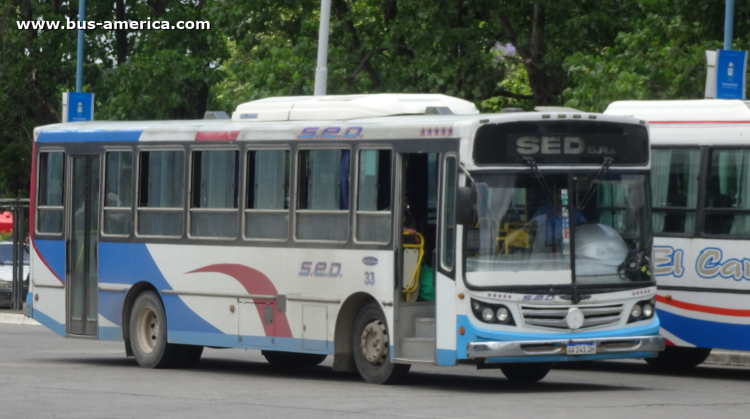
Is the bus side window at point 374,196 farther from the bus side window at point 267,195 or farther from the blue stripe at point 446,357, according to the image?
the blue stripe at point 446,357

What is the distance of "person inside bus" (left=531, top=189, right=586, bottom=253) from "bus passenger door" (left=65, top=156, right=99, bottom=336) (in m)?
6.02

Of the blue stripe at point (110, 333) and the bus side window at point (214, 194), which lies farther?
the blue stripe at point (110, 333)

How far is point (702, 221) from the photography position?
14.9 metres

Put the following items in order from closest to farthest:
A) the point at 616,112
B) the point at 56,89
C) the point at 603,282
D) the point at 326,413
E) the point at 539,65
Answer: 1. the point at 326,413
2. the point at 603,282
3. the point at 616,112
4. the point at 539,65
5. the point at 56,89

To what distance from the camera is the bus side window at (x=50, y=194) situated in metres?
17.0

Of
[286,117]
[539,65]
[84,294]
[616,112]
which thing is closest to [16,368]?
[84,294]

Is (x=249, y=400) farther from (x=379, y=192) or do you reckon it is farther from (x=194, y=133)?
(x=194, y=133)

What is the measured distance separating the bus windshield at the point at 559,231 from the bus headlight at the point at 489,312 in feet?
0.58

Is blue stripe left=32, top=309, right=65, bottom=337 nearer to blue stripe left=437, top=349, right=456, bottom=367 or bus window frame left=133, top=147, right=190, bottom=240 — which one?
bus window frame left=133, top=147, right=190, bottom=240

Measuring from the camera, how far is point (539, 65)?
2808cm

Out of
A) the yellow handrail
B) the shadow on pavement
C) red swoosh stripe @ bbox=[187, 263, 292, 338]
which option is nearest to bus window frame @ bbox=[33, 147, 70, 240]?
red swoosh stripe @ bbox=[187, 263, 292, 338]

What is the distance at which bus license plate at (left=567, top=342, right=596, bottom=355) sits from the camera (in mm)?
12445

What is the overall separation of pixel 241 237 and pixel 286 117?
4.34 feet

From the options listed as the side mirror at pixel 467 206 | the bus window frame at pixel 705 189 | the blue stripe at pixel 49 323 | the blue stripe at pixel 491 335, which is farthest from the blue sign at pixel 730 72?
the blue stripe at pixel 49 323
